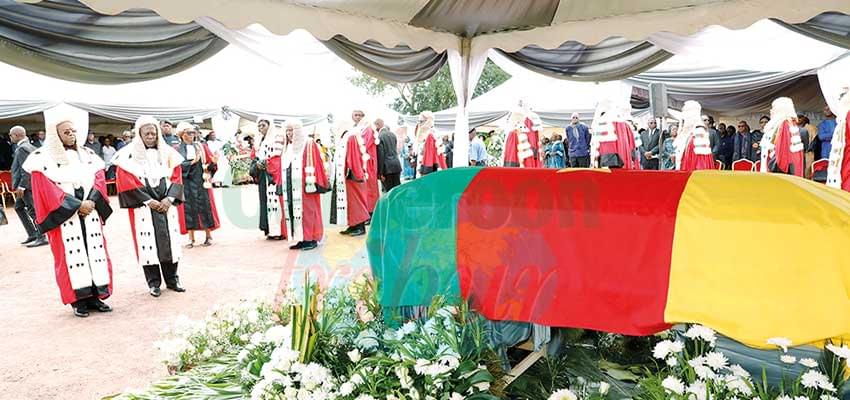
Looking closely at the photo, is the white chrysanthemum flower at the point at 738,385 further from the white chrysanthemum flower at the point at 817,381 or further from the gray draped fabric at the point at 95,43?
the gray draped fabric at the point at 95,43

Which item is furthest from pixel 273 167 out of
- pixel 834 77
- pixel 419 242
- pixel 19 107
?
pixel 19 107

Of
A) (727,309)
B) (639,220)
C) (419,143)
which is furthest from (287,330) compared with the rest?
(419,143)

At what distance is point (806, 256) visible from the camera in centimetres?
183

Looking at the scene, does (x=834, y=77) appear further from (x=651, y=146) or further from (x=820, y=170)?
(x=651, y=146)

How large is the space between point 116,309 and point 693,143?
7473mm

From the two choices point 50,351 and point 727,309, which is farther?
point 50,351

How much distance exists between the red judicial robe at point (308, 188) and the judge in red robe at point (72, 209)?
271 centimetres

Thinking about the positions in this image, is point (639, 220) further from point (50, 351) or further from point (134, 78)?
point (50, 351)

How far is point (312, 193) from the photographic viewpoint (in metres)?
7.31

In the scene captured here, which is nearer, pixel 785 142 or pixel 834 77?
pixel 785 142

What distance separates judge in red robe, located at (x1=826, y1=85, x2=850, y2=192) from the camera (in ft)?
20.0

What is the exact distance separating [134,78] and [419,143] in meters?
7.67

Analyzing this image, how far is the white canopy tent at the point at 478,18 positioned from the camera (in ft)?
10.2

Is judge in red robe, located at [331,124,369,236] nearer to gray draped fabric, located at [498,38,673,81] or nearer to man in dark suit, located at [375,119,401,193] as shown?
man in dark suit, located at [375,119,401,193]
